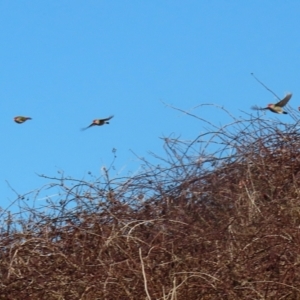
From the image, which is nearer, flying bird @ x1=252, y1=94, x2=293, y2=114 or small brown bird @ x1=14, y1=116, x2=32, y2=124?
flying bird @ x1=252, y1=94, x2=293, y2=114

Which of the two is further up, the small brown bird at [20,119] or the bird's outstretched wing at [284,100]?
the small brown bird at [20,119]

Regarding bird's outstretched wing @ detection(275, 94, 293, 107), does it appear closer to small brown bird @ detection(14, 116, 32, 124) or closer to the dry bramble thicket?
the dry bramble thicket

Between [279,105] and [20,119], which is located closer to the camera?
[279,105]

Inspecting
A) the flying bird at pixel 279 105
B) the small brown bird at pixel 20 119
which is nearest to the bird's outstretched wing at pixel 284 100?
the flying bird at pixel 279 105

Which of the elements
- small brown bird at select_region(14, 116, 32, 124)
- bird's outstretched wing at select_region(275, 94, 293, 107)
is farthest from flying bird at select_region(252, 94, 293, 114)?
small brown bird at select_region(14, 116, 32, 124)

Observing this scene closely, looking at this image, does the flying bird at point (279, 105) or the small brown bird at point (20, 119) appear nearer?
the flying bird at point (279, 105)

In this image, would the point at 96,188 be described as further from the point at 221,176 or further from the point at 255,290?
the point at 255,290

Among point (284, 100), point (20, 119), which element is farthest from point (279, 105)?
point (20, 119)

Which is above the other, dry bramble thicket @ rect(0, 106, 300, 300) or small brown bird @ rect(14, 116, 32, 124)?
small brown bird @ rect(14, 116, 32, 124)

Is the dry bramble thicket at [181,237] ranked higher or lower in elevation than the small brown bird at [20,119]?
lower

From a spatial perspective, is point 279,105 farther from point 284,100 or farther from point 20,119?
point 20,119

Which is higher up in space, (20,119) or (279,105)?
(20,119)

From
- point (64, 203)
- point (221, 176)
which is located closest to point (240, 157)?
point (221, 176)

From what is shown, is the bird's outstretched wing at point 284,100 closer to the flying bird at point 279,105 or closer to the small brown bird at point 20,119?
the flying bird at point 279,105
